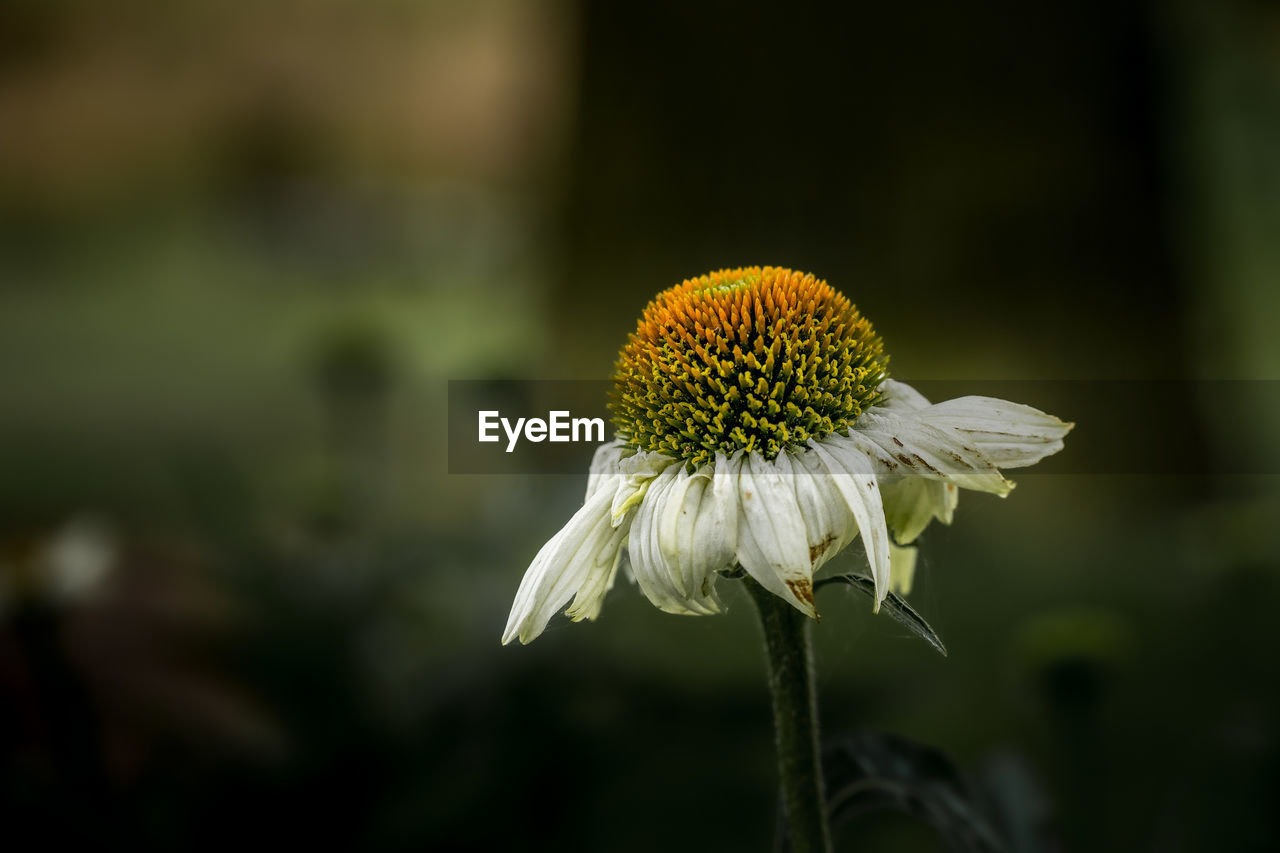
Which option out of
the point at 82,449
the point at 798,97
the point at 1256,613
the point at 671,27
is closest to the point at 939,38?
the point at 798,97

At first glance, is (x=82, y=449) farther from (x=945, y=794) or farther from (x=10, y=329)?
(x=945, y=794)

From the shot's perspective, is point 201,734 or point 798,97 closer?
point 201,734

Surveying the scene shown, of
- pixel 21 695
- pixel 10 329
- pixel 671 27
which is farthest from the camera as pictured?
pixel 10 329
